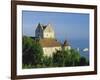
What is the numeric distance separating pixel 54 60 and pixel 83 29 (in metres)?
0.39

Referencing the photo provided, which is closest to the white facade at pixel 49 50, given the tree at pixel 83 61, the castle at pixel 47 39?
the castle at pixel 47 39

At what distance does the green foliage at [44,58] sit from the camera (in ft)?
6.19

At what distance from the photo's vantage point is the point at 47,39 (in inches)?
76.6

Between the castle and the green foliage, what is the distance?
4 cm

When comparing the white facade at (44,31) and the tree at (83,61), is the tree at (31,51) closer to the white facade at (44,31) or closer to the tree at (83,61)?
the white facade at (44,31)

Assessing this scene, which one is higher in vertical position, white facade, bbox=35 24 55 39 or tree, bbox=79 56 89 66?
white facade, bbox=35 24 55 39

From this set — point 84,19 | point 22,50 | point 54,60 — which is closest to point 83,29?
point 84,19

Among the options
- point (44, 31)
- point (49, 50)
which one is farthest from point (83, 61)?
point (44, 31)

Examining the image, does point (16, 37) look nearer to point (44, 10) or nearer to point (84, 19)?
point (44, 10)

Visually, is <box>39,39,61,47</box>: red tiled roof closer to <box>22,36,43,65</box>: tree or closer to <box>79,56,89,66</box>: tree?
<box>22,36,43,65</box>: tree

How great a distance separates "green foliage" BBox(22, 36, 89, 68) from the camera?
189 cm

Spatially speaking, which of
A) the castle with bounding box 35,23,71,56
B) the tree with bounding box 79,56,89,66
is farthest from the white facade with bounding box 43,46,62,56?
the tree with bounding box 79,56,89,66

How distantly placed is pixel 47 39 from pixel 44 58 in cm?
16

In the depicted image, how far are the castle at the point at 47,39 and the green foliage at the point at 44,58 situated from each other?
0.04 meters
